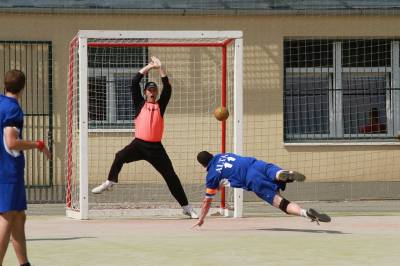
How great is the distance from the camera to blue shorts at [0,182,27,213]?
35.6 feet

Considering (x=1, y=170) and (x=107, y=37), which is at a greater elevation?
(x=107, y=37)

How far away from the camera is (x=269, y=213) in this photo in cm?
1936

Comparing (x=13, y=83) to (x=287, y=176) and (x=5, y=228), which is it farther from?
(x=287, y=176)

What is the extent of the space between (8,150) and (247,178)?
5.02 m

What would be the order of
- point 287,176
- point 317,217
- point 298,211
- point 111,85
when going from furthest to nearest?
point 111,85 < point 287,176 < point 298,211 < point 317,217

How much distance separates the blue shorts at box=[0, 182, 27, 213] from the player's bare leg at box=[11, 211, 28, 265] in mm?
110

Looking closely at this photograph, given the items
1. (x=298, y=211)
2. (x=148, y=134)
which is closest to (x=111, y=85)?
(x=148, y=134)

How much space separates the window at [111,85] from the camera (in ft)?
75.6

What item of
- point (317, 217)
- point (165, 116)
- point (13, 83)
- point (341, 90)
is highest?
point (341, 90)

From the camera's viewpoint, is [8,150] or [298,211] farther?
[298,211]

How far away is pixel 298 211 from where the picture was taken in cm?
1473

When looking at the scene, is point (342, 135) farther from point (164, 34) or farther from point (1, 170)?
point (1, 170)

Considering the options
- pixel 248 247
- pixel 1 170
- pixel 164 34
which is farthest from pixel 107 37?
pixel 1 170

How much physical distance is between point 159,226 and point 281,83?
836 centimetres
